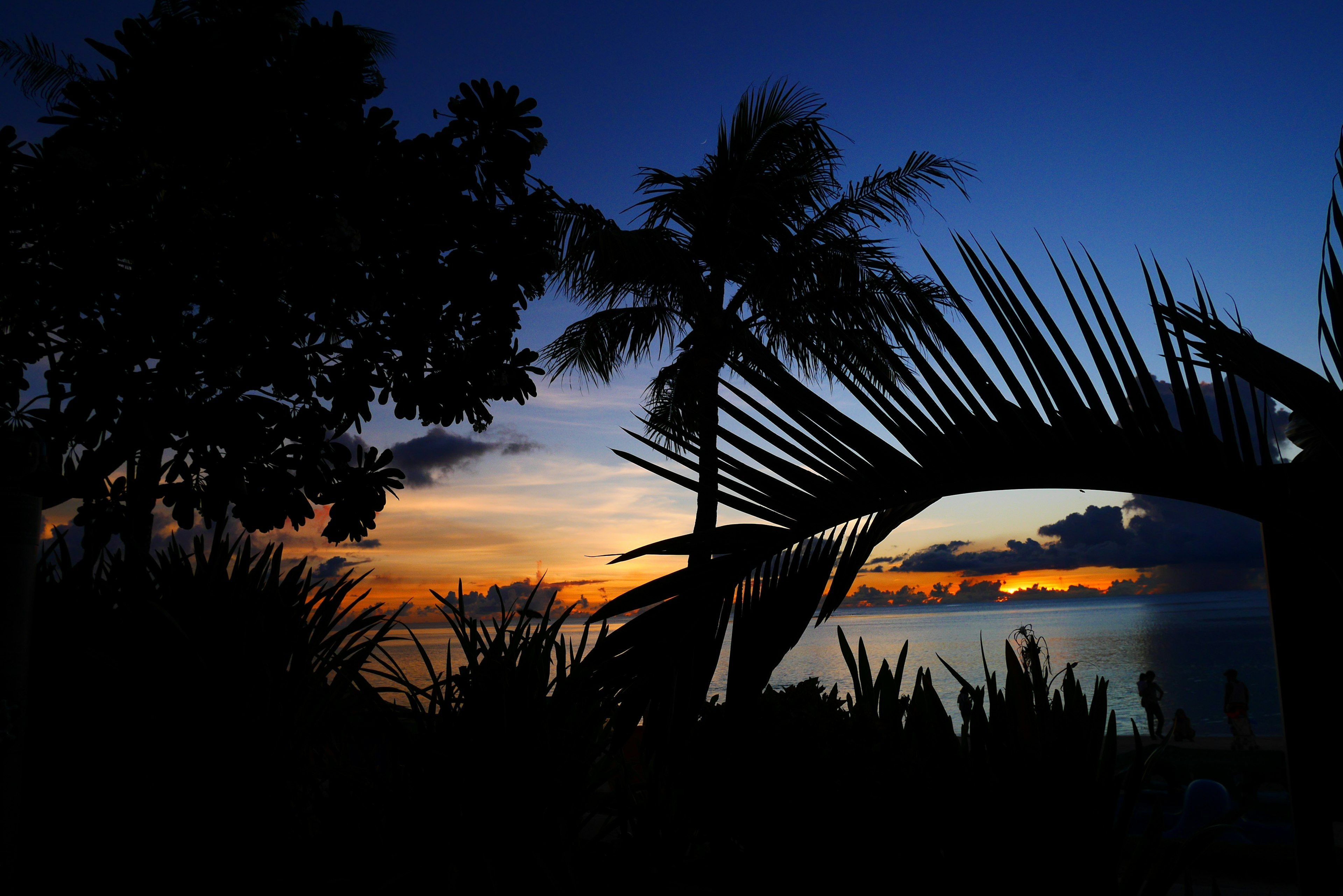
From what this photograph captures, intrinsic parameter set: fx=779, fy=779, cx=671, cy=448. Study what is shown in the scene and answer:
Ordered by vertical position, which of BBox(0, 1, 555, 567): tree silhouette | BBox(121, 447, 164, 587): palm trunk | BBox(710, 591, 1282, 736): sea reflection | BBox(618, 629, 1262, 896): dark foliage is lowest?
BBox(710, 591, 1282, 736): sea reflection

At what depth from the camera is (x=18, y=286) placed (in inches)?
179

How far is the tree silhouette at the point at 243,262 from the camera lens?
4453mm

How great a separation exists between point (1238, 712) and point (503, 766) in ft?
48.9

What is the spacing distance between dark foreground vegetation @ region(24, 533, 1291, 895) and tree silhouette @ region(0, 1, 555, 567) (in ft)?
4.61

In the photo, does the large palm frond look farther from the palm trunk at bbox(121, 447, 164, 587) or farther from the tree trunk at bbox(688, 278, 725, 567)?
the palm trunk at bbox(121, 447, 164, 587)

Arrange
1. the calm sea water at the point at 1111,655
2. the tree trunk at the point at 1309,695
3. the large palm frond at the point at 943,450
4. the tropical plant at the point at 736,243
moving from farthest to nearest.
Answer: the calm sea water at the point at 1111,655
the tropical plant at the point at 736,243
the tree trunk at the point at 1309,695
the large palm frond at the point at 943,450

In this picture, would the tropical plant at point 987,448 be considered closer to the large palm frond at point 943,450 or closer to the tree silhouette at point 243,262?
the large palm frond at point 943,450

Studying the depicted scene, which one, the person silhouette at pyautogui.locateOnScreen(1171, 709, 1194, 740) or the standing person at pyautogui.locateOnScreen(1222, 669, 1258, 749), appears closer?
the standing person at pyautogui.locateOnScreen(1222, 669, 1258, 749)

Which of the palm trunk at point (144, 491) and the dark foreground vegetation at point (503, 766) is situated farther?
the palm trunk at point (144, 491)

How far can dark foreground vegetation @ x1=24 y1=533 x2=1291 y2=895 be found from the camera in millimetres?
2330

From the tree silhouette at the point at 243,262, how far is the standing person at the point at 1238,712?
13.3 m

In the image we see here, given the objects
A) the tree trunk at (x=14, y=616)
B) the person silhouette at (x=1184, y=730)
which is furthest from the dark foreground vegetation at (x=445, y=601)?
the person silhouette at (x=1184, y=730)

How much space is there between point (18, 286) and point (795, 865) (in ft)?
17.1

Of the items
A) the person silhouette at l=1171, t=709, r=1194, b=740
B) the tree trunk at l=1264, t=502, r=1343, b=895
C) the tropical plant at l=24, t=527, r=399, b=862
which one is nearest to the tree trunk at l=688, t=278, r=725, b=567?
the tropical plant at l=24, t=527, r=399, b=862
